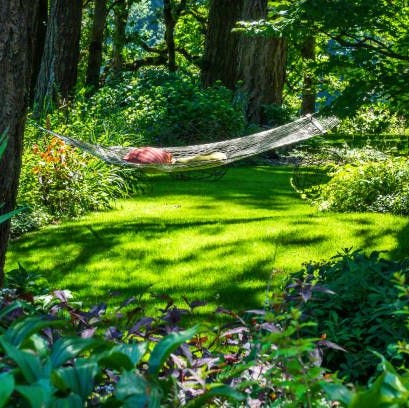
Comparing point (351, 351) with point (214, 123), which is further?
point (214, 123)

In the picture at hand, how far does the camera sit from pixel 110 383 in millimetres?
2785

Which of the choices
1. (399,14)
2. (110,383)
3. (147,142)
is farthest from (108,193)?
(110,383)

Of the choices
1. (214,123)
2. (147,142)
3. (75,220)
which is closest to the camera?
(75,220)

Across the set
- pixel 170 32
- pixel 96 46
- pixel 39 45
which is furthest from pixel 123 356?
pixel 170 32

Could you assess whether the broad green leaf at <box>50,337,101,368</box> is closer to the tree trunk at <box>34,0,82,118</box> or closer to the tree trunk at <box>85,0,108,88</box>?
the tree trunk at <box>34,0,82,118</box>

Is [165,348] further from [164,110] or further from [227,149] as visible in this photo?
[164,110]

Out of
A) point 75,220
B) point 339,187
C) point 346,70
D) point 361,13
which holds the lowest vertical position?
point 75,220

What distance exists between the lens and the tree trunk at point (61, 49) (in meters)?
14.7

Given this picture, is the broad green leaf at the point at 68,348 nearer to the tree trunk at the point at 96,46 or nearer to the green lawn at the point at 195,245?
the green lawn at the point at 195,245

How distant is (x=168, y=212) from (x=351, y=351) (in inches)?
221

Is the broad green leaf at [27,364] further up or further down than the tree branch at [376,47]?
further down

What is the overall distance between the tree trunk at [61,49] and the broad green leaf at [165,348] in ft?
42.4

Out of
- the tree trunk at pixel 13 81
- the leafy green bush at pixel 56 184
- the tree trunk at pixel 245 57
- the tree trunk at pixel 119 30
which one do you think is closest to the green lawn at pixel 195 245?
the leafy green bush at pixel 56 184

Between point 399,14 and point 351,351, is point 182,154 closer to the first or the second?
point 399,14
